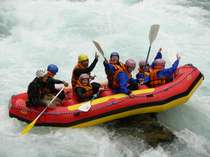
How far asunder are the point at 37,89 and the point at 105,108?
1152 millimetres

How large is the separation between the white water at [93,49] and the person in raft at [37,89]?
1.71 ft

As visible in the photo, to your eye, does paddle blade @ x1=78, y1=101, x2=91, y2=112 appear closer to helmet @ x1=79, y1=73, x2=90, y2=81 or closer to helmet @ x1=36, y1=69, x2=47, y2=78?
helmet @ x1=79, y1=73, x2=90, y2=81

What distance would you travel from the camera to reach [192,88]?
6.79 meters

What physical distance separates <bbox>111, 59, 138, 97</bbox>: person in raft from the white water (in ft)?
2.40

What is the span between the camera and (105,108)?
20.8 ft

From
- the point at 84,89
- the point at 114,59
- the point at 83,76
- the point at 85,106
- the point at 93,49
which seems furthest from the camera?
the point at 93,49

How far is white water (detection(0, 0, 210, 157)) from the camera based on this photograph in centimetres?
631

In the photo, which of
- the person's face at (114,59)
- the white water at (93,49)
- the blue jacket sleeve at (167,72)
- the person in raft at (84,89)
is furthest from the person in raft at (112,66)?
the white water at (93,49)

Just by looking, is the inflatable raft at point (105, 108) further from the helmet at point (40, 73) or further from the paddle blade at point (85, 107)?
the helmet at point (40, 73)

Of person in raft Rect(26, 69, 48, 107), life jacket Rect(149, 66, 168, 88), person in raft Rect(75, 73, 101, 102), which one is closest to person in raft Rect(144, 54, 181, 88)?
life jacket Rect(149, 66, 168, 88)

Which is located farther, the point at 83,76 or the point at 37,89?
the point at 83,76

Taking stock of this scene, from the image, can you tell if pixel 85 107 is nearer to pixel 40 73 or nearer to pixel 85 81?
pixel 85 81

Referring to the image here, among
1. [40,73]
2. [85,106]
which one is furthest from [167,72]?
[40,73]

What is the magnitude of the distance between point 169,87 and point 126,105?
83 centimetres
